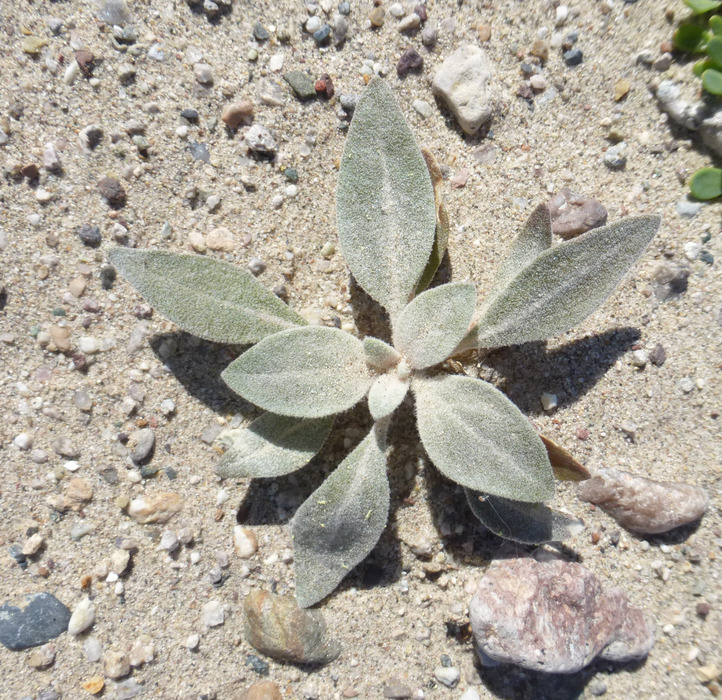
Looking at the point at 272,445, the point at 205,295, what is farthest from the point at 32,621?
the point at 205,295

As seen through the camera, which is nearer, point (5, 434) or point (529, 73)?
point (5, 434)

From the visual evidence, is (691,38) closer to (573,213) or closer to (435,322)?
(573,213)

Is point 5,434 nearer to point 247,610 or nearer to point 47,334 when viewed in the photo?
point 47,334

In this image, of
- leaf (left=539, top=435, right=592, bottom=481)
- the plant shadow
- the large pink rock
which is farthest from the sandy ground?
leaf (left=539, top=435, right=592, bottom=481)

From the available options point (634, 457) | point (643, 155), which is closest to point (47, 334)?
point (634, 457)

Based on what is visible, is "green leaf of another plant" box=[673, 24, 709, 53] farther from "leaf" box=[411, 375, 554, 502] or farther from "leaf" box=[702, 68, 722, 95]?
"leaf" box=[411, 375, 554, 502]

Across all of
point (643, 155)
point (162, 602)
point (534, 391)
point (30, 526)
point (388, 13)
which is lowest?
point (162, 602)

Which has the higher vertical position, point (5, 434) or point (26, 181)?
point (26, 181)
